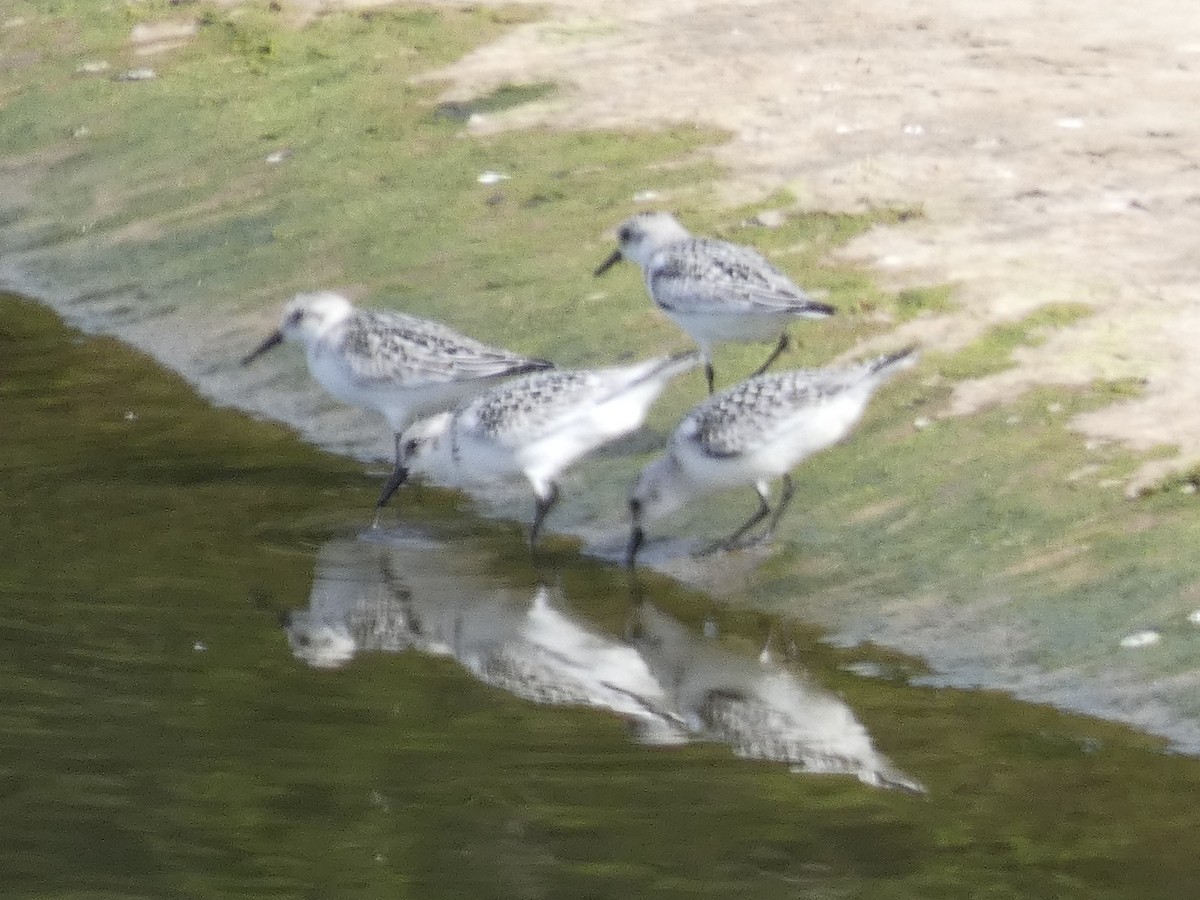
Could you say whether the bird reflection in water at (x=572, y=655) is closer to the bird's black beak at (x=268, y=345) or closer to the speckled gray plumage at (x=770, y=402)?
the speckled gray plumage at (x=770, y=402)

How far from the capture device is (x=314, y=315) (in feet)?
33.2

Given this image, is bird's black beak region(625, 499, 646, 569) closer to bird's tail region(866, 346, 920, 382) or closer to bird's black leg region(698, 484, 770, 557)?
bird's black leg region(698, 484, 770, 557)

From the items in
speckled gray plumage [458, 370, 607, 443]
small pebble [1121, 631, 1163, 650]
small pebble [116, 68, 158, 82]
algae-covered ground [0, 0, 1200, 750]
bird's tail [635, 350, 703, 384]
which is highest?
bird's tail [635, 350, 703, 384]

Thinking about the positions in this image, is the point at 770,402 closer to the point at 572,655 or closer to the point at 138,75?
the point at 572,655

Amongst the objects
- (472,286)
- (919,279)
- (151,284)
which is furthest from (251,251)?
(919,279)

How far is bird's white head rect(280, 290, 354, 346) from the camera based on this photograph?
10.1 m

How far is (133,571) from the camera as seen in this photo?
27.8 ft

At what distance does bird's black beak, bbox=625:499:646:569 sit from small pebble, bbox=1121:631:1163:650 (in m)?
2.09

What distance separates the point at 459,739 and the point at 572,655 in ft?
3.53

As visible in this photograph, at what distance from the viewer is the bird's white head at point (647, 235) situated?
10.5 meters

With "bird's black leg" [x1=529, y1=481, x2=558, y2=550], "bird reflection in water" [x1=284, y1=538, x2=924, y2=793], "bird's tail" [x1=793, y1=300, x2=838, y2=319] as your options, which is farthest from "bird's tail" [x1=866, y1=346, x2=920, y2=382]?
"bird's black leg" [x1=529, y1=481, x2=558, y2=550]

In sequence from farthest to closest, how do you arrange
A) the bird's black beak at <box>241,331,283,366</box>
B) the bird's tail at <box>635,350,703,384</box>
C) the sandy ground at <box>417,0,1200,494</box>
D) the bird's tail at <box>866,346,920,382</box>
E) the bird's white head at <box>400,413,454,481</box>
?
the bird's black beak at <box>241,331,283,366</box> < the sandy ground at <box>417,0,1200,494</box> < the bird's white head at <box>400,413,454,481</box> < the bird's tail at <box>635,350,703,384</box> < the bird's tail at <box>866,346,920,382</box>

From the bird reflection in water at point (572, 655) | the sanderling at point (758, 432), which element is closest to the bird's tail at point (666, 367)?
the sanderling at point (758, 432)

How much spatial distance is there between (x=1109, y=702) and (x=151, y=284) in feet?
22.8
